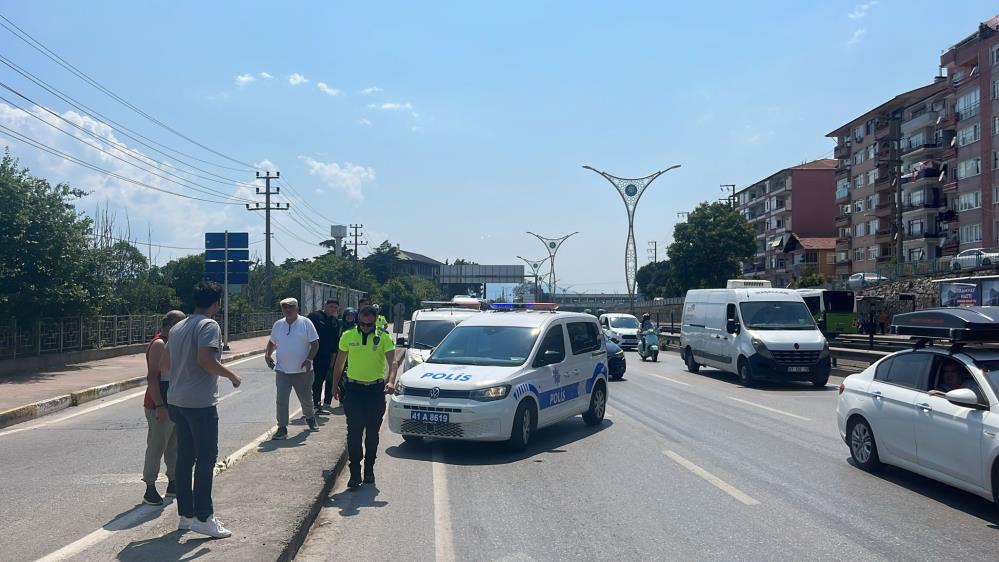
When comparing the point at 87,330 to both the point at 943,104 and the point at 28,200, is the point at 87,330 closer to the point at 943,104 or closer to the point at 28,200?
the point at 28,200

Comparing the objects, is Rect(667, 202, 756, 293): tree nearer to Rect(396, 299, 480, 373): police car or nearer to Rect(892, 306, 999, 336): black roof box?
Rect(396, 299, 480, 373): police car

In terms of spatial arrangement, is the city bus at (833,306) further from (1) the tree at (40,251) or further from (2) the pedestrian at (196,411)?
(2) the pedestrian at (196,411)

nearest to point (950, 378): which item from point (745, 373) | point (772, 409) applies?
point (772, 409)

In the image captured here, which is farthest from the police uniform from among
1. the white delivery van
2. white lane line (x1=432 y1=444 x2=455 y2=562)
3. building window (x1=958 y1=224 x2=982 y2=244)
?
building window (x1=958 y1=224 x2=982 y2=244)

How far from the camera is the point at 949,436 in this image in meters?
7.42

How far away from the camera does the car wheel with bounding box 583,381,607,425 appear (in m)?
12.6

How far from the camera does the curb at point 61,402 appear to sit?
1364 centimetres

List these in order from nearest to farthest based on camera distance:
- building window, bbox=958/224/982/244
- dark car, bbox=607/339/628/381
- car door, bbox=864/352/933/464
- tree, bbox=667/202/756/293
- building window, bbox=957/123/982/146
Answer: car door, bbox=864/352/933/464
dark car, bbox=607/339/628/381
building window, bbox=957/123/982/146
building window, bbox=958/224/982/244
tree, bbox=667/202/756/293

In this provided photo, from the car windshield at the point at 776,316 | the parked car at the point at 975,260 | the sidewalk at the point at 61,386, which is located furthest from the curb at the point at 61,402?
the parked car at the point at 975,260

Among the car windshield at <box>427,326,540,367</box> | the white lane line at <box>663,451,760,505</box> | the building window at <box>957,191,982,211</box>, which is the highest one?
the building window at <box>957,191,982,211</box>

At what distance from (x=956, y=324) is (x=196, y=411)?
709cm

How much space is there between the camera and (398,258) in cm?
11644

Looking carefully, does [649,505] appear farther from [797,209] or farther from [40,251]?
[797,209]

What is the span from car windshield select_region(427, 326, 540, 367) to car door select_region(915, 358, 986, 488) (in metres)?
4.79
